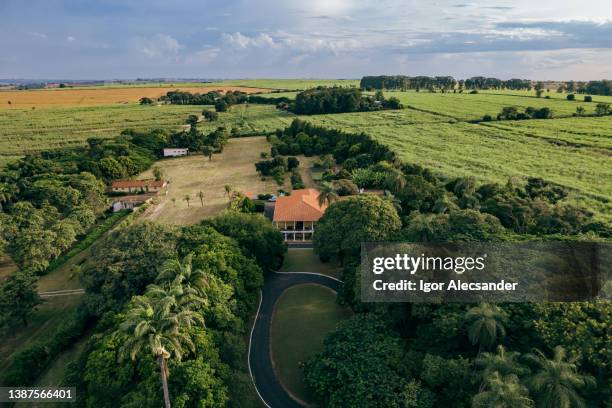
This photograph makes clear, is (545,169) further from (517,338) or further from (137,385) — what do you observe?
(137,385)

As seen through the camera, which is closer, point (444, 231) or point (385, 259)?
point (385, 259)

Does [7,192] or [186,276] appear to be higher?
[186,276]

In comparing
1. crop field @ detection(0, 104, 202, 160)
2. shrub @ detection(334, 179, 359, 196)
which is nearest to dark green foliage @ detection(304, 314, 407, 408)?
shrub @ detection(334, 179, 359, 196)

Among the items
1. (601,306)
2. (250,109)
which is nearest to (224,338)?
(601,306)

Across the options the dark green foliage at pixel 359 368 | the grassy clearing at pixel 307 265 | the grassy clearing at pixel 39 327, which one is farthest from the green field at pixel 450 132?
the grassy clearing at pixel 39 327

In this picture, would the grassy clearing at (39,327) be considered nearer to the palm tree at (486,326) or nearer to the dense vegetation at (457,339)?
the dense vegetation at (457,339)

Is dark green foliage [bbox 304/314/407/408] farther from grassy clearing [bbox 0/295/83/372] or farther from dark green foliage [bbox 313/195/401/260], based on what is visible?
grassy clearing [bbox 0/295/83/372]

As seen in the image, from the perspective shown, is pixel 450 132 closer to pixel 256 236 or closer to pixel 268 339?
pixel 256 236

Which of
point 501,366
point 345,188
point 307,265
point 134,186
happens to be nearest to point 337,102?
point 345,188
